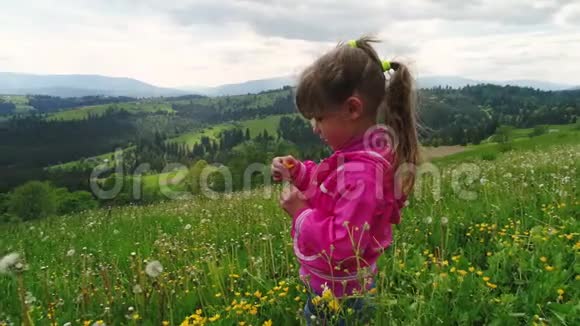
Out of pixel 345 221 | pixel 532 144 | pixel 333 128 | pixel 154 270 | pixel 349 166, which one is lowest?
pixel 532 144

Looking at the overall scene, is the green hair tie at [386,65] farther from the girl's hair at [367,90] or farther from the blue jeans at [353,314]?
the blue jeans at [353,314]

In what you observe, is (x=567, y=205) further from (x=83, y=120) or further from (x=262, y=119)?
(x=83, y=120)

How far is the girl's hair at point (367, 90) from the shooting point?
103 inches

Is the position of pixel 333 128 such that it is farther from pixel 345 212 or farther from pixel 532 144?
pixel 532 144

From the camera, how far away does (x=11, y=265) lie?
7.09 ft

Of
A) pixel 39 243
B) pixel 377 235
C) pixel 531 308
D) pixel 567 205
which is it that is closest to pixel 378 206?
pixel 377 235

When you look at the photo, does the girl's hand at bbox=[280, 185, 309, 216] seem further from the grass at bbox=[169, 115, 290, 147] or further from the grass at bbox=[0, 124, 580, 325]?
the grass at bbox=[169, 115, 290, 147]

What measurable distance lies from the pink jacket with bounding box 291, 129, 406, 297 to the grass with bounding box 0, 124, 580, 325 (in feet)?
0.66

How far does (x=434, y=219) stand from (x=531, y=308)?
2323 millimetres

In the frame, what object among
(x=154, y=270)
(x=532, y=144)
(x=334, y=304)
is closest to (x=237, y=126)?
(x=532, y=144)

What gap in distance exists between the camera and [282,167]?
8.89 ft

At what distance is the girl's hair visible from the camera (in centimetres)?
260

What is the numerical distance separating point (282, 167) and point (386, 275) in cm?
154

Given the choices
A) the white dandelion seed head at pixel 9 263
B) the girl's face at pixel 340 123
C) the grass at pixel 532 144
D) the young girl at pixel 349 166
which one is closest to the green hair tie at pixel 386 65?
the young girl at pixel 349 166
